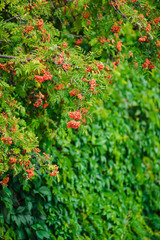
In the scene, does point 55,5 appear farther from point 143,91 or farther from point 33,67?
point 143,91

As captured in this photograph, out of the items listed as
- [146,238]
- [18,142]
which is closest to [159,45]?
[18,142]

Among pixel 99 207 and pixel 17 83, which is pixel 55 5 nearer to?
pixel 17 83

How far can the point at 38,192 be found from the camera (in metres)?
2.74

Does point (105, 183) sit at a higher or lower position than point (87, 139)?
lower

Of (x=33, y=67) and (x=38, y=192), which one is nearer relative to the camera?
(x=33, y=67)

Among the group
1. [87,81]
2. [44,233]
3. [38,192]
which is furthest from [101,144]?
[87,81]

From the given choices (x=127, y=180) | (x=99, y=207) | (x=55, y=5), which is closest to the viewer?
(x=55, y=5)

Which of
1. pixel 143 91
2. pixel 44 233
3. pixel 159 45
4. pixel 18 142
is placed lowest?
pixel 44 233

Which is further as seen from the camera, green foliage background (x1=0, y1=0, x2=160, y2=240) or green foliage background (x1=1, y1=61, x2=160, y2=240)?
green foliage background (x1=1, y1=61, x2=160, y2=240)

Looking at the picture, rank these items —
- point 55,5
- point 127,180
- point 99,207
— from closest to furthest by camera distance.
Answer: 1. point 55,5
2. point 99,207
3. point 127,180

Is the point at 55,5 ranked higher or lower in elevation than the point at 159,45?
lower

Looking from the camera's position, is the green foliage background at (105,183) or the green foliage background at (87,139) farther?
the green foliage background at (105,183)

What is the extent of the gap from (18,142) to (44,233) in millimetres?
1208

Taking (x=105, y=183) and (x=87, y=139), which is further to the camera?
(x=105, y=183)
